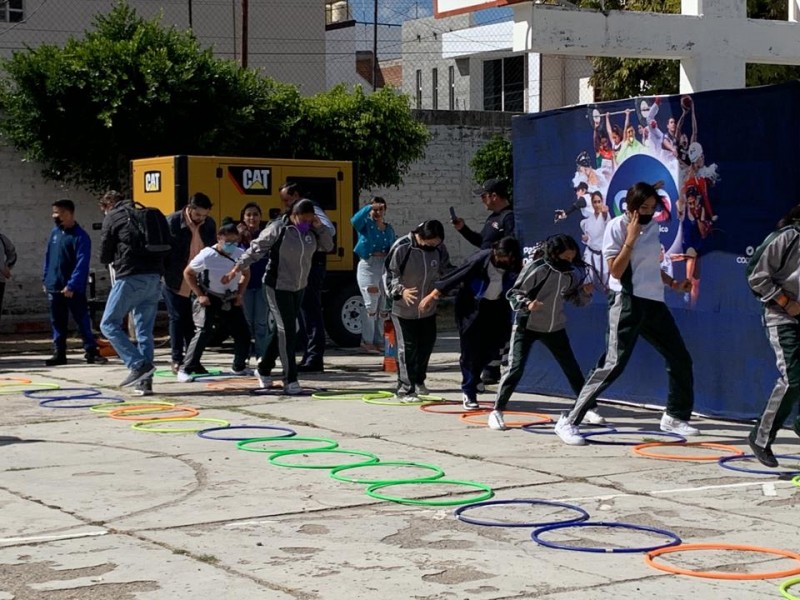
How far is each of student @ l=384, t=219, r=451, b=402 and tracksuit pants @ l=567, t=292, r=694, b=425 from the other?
2.19 metres

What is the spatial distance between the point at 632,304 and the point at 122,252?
498 centimetres

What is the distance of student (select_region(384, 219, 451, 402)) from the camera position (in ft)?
39.5

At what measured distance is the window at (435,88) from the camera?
43250 millimetres

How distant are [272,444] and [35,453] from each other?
1.68m

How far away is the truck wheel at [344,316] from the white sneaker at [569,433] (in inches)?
304

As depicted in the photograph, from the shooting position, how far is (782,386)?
29.0 feet

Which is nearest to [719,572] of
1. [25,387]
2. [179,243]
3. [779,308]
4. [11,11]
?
[779,308]

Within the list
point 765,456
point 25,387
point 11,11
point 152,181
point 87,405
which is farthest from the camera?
point 11,11

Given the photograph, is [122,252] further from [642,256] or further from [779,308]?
[779,308]

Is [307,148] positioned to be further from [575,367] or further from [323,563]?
[323,563]

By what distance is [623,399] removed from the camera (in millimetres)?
12117

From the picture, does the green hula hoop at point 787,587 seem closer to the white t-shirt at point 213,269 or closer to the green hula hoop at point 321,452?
the green hula hoop at point 321,452

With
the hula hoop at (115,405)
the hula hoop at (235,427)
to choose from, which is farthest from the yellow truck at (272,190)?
the hula hoop at (235,427)

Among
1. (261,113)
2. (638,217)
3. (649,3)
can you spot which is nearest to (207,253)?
(638,217)
